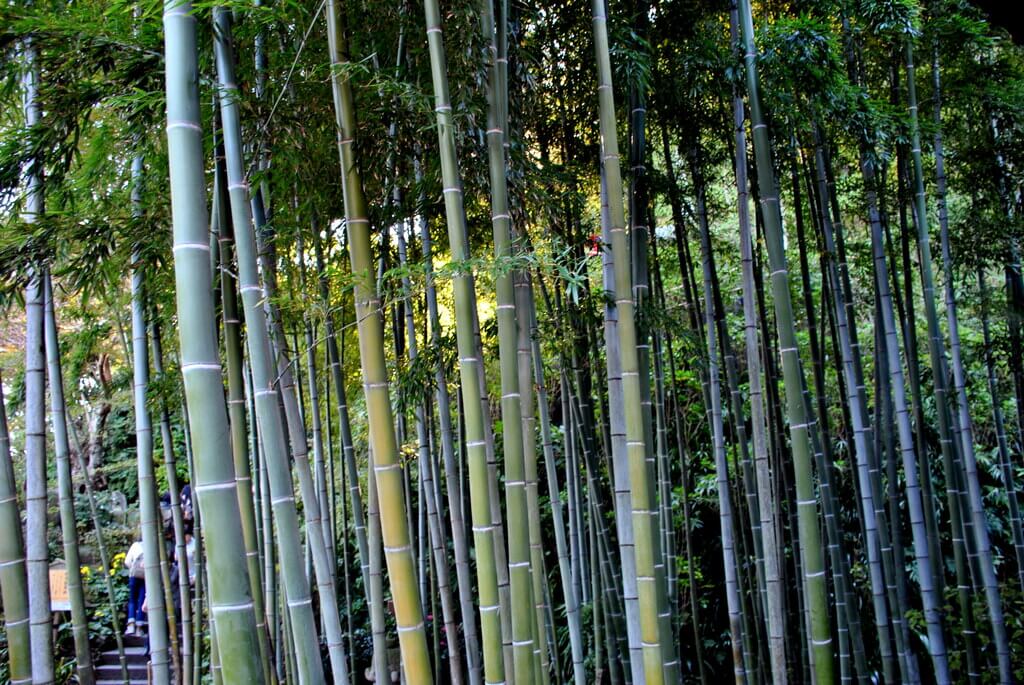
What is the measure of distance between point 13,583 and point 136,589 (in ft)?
16.5

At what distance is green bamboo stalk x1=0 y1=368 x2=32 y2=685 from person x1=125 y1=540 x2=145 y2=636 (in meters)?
4.35

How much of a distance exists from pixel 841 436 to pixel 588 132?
4434mm

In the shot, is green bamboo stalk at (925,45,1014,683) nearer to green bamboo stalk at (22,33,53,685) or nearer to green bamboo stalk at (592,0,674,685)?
green bamboo stalk at (592,0,674,685)

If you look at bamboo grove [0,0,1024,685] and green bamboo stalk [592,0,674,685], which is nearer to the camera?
bamboo grove [0,0,1024,685]

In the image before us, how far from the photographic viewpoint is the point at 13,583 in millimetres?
2971

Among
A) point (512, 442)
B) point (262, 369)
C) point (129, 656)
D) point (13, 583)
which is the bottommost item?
point (129, 656)

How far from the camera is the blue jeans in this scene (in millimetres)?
7445

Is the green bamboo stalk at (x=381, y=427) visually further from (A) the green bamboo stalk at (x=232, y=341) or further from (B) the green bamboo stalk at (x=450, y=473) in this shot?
(B) the green bamboo stalk at (x=450, y=473)

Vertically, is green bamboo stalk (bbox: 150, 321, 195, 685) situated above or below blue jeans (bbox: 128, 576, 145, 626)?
above

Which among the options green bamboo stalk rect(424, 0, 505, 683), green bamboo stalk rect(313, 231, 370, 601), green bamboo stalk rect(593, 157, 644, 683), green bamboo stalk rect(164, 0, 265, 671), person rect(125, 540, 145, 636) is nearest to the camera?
green bamboo stalk rect(164, 0, 265, 671)

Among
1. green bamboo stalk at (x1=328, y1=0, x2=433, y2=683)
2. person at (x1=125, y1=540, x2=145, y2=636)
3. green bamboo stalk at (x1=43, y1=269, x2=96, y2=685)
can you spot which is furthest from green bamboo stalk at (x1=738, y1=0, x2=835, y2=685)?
person at (x1=125, y1=540, x2=145, y2=636)

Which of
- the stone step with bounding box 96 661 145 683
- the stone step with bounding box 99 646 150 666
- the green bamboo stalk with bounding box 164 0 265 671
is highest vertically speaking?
the green bamboo stalk with bounding box 164 0 265 671

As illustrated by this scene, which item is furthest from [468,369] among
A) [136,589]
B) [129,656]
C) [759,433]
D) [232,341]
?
[129,656]

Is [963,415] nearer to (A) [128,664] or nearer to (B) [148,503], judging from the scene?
(B) [148,503]
